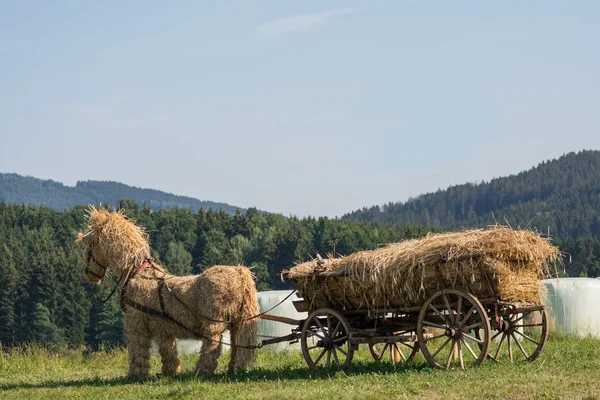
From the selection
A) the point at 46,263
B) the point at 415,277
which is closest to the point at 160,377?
the point at 415,277

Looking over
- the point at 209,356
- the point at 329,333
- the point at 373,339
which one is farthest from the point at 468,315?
the point at 209,356

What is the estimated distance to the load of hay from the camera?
478 inches

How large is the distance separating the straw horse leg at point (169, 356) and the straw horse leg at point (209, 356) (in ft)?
1.96

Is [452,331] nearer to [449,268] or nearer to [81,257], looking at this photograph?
[449,268]

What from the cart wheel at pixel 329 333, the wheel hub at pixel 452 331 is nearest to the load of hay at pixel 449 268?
the cart wheel at pixel 329 333

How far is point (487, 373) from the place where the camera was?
11930 mm

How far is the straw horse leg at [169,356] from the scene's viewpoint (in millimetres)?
14500

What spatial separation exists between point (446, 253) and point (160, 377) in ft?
17.4

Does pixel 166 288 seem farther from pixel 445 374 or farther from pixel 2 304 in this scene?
pixel 2 304

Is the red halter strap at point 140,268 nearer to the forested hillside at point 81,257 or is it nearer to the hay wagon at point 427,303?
the hay wagon at point 427,303

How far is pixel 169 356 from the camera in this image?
577 inches

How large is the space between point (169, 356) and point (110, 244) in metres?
2.13

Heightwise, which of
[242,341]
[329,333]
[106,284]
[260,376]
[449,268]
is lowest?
[260,376]

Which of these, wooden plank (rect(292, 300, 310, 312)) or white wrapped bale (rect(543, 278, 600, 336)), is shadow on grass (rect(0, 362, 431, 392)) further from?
white wrapped bale (rect(543, 278, 600, 336))
